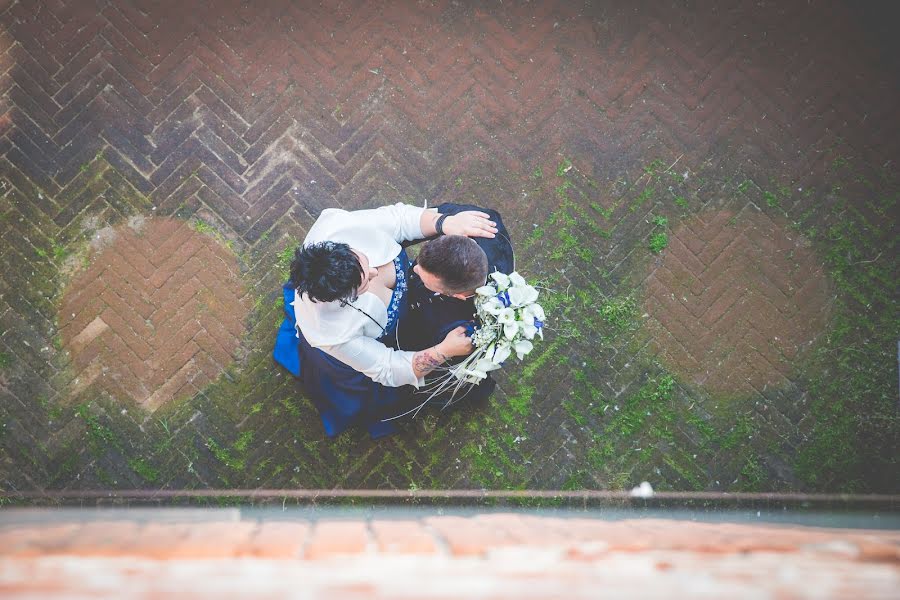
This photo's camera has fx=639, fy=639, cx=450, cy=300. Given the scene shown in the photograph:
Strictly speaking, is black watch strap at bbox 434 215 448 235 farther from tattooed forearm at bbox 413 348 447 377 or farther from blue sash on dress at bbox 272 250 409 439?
tattooed forearm at bbox 413 348 447 377

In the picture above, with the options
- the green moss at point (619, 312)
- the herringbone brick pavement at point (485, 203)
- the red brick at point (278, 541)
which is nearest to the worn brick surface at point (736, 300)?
the herringbone brick pavement at point (485, 203)

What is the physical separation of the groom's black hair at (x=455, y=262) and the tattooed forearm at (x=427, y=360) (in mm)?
465

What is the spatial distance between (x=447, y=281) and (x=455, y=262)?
0.39 ft

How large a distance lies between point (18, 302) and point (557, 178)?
12.3ft

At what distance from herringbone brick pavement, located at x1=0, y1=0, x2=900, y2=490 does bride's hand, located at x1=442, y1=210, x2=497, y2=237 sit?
1.02 meters

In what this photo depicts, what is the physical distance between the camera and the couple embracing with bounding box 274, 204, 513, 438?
2900 millimetres

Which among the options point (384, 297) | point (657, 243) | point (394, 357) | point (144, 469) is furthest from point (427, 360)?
point (144, 469)

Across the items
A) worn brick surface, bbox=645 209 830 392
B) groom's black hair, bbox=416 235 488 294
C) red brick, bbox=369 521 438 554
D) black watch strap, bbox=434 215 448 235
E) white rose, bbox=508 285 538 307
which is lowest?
worn brick surface, bbox=645 209 830 392

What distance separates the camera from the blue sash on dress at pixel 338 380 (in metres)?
3.48

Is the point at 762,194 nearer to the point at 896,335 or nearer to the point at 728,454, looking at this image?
the point at 896,335

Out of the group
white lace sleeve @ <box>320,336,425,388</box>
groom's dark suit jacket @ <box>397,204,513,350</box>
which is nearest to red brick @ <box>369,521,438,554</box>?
white lace sleeve @ <box>320,336,425,388</box>

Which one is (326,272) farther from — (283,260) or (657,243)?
(657,243)

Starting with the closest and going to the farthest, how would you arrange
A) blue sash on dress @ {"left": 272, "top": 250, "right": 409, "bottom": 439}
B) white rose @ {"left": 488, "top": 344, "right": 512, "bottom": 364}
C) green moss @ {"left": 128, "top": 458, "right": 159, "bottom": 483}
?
white rose @ {"left": 488, "top": 344, "right": 512, "bottom": 364}
blue sash on dress @ {"left": 272, "top": 250, "right": 409, "bottom": 439}
green moss @ {"left": 128, "top": 458, "right": 159, "bottom": 483}

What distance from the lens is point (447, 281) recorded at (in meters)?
2.97
